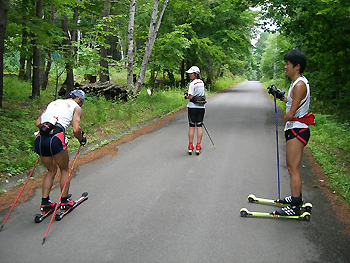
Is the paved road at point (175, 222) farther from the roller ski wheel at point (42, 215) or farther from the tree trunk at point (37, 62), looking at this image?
the tree trunk at point (37, 62)

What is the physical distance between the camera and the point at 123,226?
4168mm

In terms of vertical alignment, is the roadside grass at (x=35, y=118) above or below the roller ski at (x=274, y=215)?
above

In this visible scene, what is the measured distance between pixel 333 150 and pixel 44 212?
7.22 meters

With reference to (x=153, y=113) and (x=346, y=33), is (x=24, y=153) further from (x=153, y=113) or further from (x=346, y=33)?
(x=346, y=33)

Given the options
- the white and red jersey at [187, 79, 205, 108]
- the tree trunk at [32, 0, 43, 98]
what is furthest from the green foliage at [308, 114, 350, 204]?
the tree trunk at [32, 0, 43, 98]

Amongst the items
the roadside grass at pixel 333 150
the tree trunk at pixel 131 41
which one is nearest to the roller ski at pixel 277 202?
the roadside grass at pixel 333 150

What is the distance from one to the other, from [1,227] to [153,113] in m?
9.97

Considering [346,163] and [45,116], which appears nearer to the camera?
[45,116]

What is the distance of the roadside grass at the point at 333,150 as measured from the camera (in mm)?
5789

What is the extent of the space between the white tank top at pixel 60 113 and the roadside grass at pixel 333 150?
4671 mm

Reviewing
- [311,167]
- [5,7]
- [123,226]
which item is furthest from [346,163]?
[5,7]

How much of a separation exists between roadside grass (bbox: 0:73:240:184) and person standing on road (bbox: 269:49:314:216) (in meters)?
5.05

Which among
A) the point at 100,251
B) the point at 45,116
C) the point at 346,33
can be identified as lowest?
the point at 100,251

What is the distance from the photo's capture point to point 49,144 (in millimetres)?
4160
